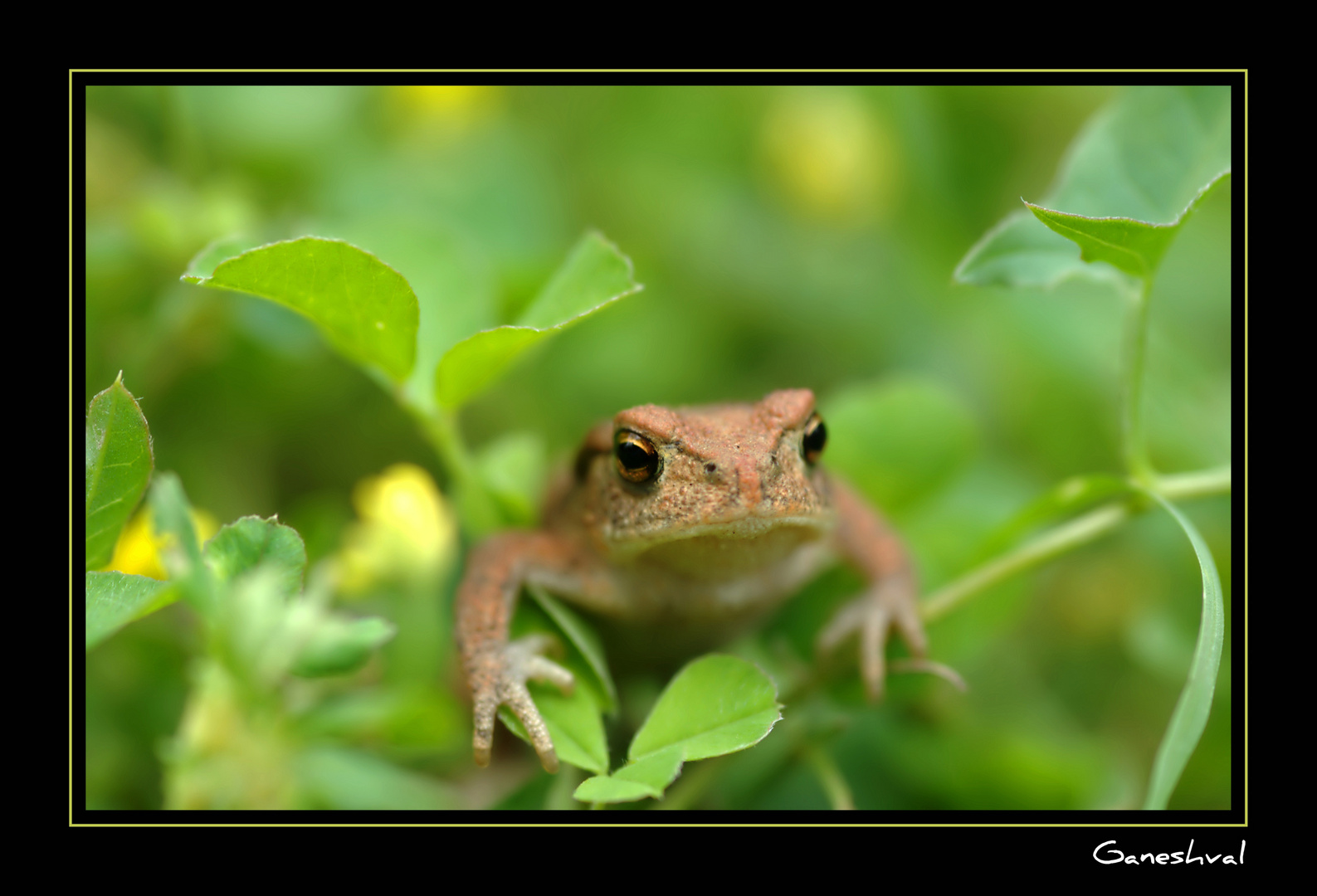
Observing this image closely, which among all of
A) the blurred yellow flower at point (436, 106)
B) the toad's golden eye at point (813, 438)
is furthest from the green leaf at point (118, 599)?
the blurred yellow flower at point (436, 106)

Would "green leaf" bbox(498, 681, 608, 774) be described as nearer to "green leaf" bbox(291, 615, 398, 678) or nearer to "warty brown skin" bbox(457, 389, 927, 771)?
"warty brown skin" bbox(457, 389, 927, 771)

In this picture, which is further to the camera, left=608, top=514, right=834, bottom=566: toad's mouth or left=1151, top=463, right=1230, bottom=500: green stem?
left=1151, top=463, right=1230, bottom=500: green stem

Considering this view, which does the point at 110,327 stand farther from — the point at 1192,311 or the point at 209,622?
the point at 1192,311

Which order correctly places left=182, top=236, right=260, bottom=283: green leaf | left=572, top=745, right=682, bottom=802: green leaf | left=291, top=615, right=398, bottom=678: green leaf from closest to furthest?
left=291, top=615, right=398, bottom=678: green leaf → left=572, top=745, right=682, bottom=802: green leaf → left=182, top=236, right=260, bottom=283: green leaf

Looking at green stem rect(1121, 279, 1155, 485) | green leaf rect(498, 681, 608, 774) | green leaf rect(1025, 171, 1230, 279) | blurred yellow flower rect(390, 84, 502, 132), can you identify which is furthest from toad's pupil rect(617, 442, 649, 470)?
blurred yellow flower rect(390, 84, 502, 132)

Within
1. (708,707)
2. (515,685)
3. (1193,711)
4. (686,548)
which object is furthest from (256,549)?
(1193,711)

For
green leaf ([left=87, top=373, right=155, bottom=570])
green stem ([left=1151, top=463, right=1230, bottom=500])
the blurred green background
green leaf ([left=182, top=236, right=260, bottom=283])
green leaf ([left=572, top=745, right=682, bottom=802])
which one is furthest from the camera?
the blurred green background

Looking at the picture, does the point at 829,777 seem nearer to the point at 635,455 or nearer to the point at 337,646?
the point at 635,455
